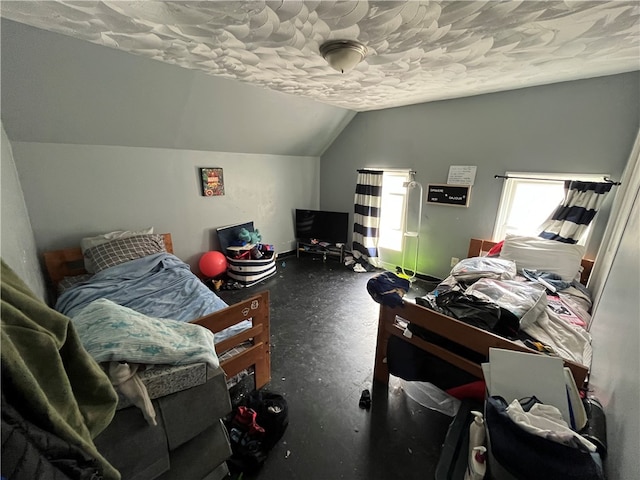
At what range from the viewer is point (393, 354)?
1730 millimetres

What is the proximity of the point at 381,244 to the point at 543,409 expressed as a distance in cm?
329

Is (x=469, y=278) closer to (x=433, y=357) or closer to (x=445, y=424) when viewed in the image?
(x=433, y=357)


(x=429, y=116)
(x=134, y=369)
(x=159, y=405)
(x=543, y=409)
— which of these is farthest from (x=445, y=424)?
(x=429, y=116)

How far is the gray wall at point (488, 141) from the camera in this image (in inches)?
88.8

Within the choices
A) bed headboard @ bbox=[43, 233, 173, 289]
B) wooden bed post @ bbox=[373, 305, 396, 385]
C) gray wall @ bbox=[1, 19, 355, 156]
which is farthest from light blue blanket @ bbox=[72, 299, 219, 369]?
bed headboard @ bbox=[43, 233, 173, 289]

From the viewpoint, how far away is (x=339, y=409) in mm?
1742

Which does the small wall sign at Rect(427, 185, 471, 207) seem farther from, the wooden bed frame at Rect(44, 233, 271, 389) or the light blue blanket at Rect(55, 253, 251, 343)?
the light blue blanket at Rect(55, 253, 251, 343)

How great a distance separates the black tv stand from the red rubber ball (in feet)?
5.20

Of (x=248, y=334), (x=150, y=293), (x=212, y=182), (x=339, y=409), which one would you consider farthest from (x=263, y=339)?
(x=212, y=182)

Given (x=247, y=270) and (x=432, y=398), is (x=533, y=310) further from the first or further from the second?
(x=247, y=270)

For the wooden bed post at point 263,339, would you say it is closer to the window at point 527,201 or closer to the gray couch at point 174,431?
the gray couch at point 174,431

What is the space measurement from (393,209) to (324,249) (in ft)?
4.36

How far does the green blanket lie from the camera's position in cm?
50

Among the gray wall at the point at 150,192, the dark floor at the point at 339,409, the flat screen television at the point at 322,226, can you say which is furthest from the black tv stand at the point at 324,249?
the dark floor at the point at 339,409
